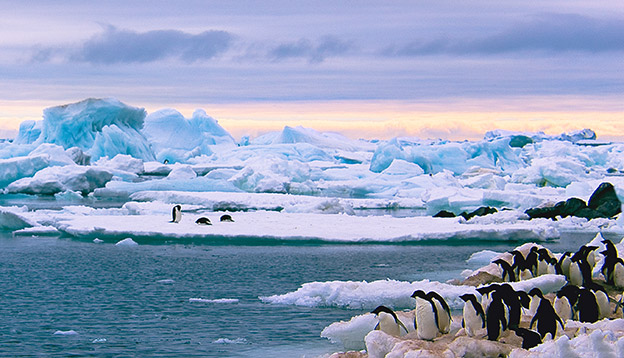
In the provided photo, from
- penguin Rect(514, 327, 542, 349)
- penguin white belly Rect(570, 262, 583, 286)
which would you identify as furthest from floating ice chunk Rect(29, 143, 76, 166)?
penguin Rect(514, 327, 542, 349)

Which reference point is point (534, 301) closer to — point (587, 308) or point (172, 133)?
point (587, 308)

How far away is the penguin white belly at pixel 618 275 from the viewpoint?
391 inches

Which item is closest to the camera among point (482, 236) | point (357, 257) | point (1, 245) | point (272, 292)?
point (272, 292)

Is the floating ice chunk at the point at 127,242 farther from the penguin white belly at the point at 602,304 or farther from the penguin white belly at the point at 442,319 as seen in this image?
the penguin white belly at the point at 602,304

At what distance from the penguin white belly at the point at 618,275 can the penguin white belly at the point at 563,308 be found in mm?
2369

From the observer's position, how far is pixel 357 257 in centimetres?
1398

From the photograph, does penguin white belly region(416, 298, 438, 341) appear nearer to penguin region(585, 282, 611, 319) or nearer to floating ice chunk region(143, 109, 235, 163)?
penguin region(585, 282, 611, 319)

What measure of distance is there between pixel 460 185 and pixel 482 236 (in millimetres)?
17779

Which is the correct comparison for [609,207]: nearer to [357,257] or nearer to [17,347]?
[357,257]

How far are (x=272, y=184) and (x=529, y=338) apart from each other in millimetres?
26787

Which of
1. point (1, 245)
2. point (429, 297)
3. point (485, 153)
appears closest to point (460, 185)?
point (485, 153)

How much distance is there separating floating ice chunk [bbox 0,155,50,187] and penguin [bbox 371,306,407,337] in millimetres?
29746

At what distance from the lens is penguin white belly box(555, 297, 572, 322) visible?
788 cm

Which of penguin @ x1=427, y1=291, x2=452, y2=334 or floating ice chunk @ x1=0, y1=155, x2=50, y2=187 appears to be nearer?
penguin @ x1=427, y1=291, x2=452, y2=334
